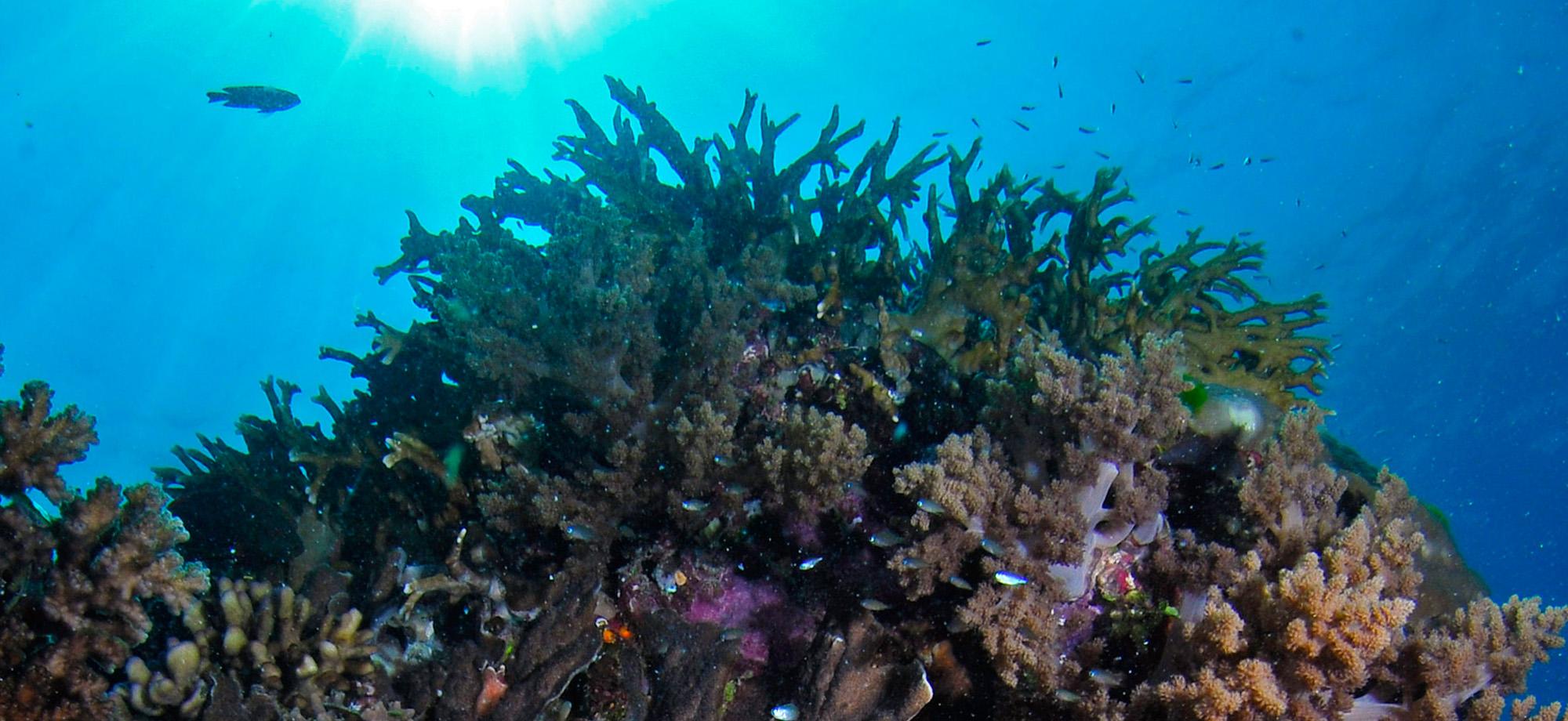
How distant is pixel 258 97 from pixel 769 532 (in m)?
10.2

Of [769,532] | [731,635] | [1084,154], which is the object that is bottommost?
[731,635]

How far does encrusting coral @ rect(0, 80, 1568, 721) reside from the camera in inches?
113

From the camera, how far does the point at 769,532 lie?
4000mm

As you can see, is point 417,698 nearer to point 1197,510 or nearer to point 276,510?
point 276,510

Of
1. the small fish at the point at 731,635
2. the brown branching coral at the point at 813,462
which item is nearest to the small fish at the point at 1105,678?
the brown branching coral at the point at 813,462

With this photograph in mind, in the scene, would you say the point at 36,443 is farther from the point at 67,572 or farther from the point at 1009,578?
the point at 1009,578

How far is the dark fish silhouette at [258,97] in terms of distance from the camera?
31.0ft

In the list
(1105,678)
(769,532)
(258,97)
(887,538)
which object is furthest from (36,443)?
(258,97)

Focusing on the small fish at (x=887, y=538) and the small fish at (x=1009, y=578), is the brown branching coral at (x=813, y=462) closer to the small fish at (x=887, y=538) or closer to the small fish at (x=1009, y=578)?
the small fish at (x=887, y=538)

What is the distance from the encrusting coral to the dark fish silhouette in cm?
596

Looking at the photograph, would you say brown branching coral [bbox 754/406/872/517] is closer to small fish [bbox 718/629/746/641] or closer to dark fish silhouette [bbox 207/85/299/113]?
small fish [bbox 718/629/746/641]

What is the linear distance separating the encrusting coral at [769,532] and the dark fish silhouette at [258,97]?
5.96 m

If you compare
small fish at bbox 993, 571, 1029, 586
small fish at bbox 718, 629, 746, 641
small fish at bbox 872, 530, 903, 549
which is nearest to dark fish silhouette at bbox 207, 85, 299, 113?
small fish at bbox 718, 629, 746, 641

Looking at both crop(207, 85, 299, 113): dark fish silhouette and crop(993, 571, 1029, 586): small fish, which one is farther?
crop(207, 85, 299, 113): dark fish silhouette
